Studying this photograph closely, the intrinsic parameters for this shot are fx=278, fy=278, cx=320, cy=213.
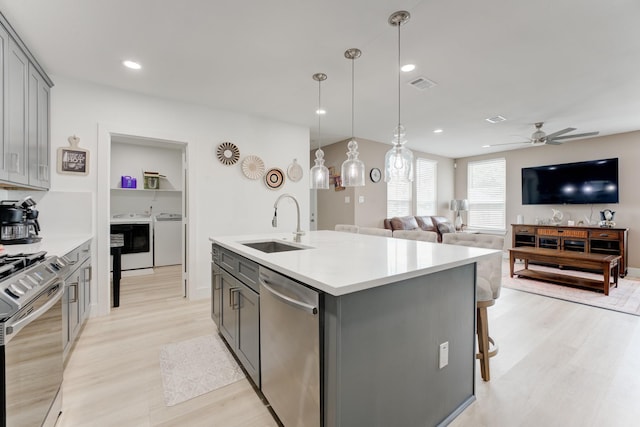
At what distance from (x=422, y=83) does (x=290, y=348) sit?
2922 mm

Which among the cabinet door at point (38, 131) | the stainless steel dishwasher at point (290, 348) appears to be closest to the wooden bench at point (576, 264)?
the stainless steel dishwasher at point (290, 348)

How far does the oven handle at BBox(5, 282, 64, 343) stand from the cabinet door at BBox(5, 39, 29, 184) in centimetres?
124

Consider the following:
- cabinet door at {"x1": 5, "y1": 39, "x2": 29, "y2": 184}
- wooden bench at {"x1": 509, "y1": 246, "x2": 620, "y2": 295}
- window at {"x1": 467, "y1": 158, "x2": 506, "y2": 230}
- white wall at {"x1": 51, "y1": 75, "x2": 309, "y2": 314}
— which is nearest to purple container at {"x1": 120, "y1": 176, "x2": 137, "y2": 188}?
white wall at {"x1": 51, "y1": 75, "x2": 309, "y2": 314}

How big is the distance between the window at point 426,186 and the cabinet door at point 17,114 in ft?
21.5

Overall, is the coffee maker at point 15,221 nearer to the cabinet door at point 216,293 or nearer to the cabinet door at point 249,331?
the cabinet door at point 216,293

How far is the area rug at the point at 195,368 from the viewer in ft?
5.95

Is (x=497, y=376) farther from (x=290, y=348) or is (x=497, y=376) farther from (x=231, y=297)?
(x=231, y=297)

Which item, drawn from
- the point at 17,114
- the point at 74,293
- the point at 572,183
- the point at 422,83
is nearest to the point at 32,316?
the point at 74,293

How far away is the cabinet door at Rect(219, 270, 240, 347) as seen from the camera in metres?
2.01

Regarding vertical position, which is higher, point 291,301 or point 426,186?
point 426,186

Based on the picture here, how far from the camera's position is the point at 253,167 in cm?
404

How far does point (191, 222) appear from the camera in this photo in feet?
11.7

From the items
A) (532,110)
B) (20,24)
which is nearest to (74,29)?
(20,24)

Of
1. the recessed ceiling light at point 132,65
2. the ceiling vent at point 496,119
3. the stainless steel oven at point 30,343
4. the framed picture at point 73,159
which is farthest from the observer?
the ceiling vent at point 496,119
